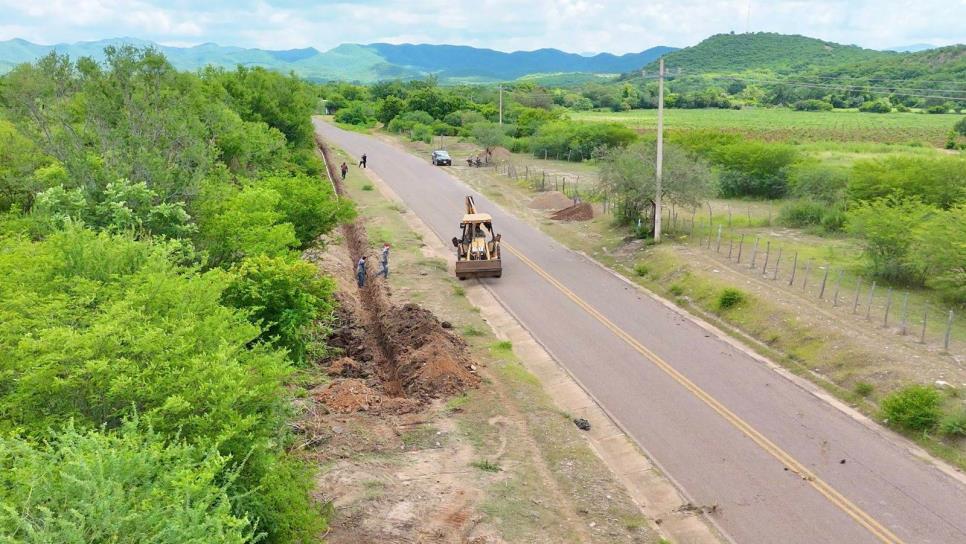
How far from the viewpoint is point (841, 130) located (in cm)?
9144

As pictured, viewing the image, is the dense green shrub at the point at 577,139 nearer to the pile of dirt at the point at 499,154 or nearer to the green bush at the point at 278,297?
the pile of dirt at the point at 499,154

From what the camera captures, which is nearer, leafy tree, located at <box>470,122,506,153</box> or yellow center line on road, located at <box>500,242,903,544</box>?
yellow center line on road, located at <box>500,242,903,544</box>

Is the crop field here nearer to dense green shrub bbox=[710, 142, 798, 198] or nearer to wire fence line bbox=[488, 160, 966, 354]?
dense green shrub bbox=[710, 142, 798, 198]

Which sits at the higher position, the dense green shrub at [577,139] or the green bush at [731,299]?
the dense green shrub at [577,139]

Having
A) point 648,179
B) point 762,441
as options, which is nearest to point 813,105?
point 648,179

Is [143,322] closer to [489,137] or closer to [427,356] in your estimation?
[427,356]

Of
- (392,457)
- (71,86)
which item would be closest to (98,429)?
(392,457)

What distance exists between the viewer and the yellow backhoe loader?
1062 inches

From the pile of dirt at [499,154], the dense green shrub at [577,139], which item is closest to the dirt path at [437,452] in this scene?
the pile of dirt at [499,154]

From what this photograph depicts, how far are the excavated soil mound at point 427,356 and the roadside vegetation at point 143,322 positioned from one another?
237 centimetres

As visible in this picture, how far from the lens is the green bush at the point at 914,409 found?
15.4 metres

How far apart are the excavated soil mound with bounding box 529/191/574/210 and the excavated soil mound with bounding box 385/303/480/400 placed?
818 inches

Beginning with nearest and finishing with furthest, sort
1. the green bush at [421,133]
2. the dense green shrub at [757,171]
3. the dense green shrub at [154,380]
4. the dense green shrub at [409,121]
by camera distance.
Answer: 1. the dense green shrub at [154,380]
2. the dense green shrub at [757,171]
3. the green bush at [421,133]
4. the dense green shrub at [409,121]

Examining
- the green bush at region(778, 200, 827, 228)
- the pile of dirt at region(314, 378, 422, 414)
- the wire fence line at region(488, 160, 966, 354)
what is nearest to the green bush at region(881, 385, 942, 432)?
the wire fence line at region(488, 160, 966, 354)
